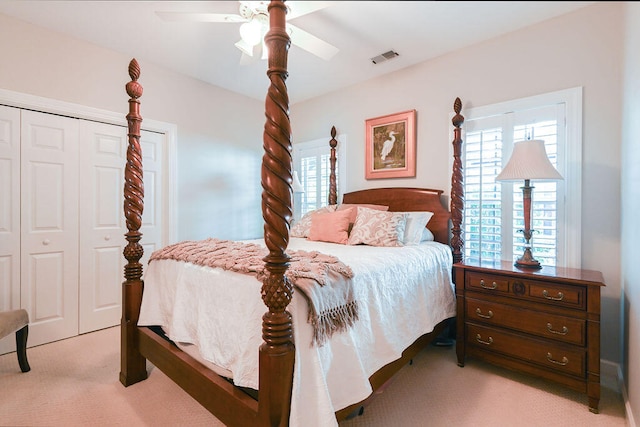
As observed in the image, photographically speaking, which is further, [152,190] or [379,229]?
[152,190]

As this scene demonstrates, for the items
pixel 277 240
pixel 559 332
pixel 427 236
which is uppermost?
pixel 277 240

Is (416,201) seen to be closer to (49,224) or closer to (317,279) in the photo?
(317,279)

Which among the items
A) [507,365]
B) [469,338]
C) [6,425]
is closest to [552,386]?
[507,365]

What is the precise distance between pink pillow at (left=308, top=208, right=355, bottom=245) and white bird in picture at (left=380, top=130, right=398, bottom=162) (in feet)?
2.80

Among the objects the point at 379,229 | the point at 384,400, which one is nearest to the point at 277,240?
the point at 384,400

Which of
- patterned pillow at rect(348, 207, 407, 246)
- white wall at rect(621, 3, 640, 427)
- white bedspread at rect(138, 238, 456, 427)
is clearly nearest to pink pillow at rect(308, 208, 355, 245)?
patterned pillow at rect(348, 207, 407, 246)

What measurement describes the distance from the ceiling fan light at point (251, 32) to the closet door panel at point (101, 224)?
2042mm

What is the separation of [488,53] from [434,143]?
2.10m

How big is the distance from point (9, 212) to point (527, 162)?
11.4 ft

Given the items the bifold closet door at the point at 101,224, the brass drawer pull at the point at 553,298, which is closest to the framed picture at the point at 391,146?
the brass drawer pull at the point at 553,298

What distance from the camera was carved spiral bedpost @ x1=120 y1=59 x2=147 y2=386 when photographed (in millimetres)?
1912

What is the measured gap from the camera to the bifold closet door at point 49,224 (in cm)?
247

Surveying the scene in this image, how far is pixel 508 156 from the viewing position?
83 cm

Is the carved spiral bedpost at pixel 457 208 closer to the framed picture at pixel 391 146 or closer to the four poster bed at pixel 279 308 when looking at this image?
the four poster bed at pixel 279 308
